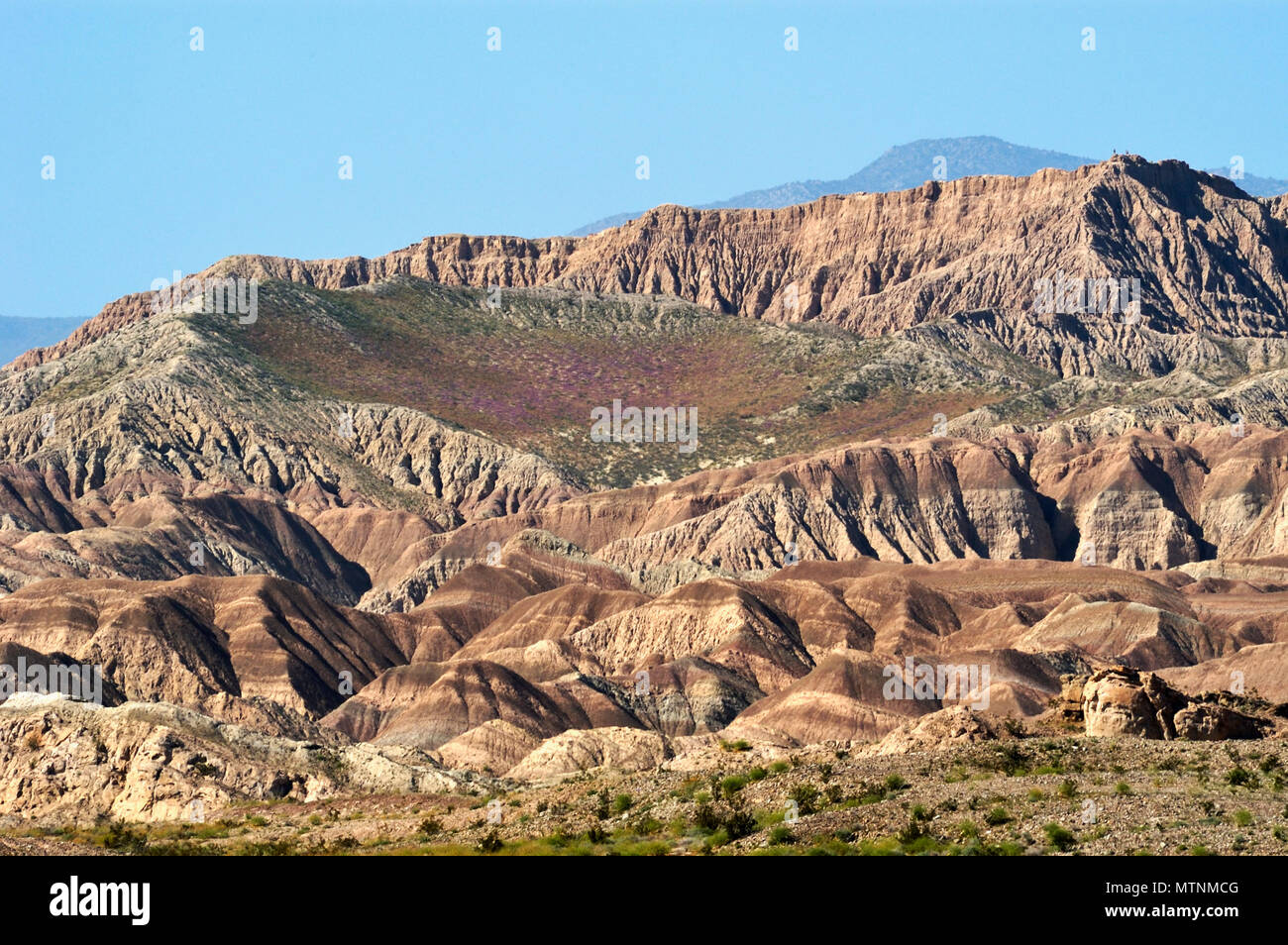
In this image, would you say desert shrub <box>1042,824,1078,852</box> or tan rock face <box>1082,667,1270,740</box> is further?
tan rock face <box>1082,667,1270,740</box>

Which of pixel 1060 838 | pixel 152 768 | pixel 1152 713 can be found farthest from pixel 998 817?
pixel 152 768

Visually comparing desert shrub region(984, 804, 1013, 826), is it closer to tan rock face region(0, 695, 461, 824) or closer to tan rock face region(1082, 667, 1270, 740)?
tan rock face region(1082, 667, 1270, 740)

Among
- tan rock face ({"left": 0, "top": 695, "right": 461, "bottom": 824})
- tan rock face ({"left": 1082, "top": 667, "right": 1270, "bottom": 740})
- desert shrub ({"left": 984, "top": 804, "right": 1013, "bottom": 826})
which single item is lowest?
tan rock face ({"left": 0, "top": 695, "right": 461, "bottom": 824})

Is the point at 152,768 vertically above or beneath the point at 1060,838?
beneath

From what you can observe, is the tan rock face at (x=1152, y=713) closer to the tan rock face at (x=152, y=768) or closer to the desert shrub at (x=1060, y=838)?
the desert shrub at (x=1060, y=838)

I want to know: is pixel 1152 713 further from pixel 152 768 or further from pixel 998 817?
pixel 152 768

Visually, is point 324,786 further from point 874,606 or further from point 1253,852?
point 874,606

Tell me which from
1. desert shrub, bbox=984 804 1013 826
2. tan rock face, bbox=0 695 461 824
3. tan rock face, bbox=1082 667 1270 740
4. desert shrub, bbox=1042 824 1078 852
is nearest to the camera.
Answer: desert shrub, bbox=1042 824 1078 852

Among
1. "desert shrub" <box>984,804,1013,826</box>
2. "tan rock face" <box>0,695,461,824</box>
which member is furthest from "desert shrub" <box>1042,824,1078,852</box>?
"tan rock face" <box>0,695,461,824</box>

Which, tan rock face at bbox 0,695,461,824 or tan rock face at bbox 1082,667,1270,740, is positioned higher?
tan rock face at bbox 1082,667,1270,740

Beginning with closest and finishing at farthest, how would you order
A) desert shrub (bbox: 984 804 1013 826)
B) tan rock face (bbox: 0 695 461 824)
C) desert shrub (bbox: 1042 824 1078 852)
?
1. desert shrub (bbox: 1042 824 1078 852)
2. desert shrub (bbox: 984 804 1013 826)
3. tan rock face (bbox: 0 695 461 824)
